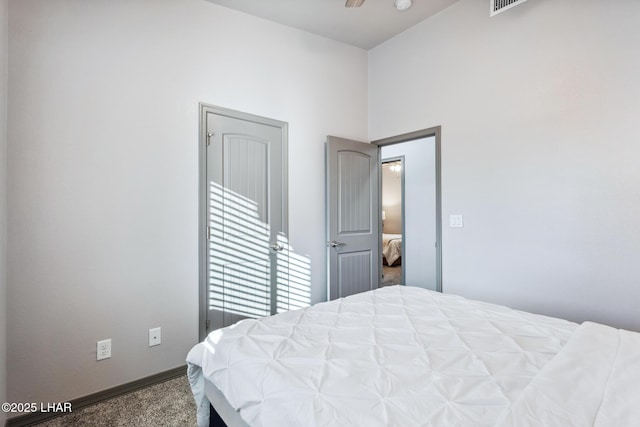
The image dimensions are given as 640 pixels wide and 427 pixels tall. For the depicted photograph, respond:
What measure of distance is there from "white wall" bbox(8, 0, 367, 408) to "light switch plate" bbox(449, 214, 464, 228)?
6.74ft

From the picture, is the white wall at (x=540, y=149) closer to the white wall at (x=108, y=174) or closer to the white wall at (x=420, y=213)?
the white wall at (x=420, y=213)

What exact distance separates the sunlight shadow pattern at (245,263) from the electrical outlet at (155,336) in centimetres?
40

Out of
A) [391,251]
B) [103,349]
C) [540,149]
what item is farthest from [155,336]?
[391,251]

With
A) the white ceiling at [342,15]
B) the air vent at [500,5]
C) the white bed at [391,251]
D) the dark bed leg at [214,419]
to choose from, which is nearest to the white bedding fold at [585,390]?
the dark bed leg at [214,419]

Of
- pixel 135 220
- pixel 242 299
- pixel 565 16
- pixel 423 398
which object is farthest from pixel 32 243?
pixel 565 16

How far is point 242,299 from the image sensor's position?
2666 millimetres

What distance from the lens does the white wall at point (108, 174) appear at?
1838 mm

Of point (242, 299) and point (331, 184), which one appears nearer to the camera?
point (242, 299)

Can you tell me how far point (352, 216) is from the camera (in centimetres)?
331

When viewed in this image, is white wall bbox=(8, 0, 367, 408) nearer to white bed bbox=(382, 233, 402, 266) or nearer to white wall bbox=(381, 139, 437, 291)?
white wall bbox=(381, 139, 437, 291)

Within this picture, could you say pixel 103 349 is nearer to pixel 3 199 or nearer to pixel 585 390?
pixel 3 199

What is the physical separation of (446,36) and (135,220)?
10.2 feet

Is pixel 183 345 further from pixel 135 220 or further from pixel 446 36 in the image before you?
pixel 446 36

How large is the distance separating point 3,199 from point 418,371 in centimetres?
234
